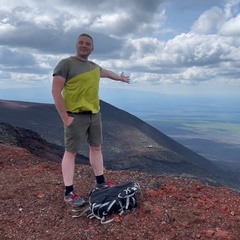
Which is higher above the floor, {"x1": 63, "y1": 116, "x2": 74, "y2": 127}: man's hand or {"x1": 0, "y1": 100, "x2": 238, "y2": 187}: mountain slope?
{"x1": 63, "y1": 116, "x2": 74, "y2": 127}: man's hand

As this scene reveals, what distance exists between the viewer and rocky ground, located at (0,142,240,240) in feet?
14.8

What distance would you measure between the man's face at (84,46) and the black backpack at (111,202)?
79.8 inches

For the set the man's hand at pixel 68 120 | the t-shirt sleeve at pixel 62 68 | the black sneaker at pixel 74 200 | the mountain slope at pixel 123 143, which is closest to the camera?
the t-shirt sleeve at pixel 62 68

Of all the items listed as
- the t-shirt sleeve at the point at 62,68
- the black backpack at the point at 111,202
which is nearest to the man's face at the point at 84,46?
the t-shirt sleeve at the point at 62,68

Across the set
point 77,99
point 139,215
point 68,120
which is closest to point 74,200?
point 139,215

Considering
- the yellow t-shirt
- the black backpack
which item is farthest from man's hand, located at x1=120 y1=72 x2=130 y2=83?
the black backpack

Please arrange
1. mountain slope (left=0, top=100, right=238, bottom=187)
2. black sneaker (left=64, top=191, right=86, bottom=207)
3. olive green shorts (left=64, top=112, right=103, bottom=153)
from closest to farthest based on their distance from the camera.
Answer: olive green shorts (left=64, top=112, right=103, bottom=153) → black sneaker (left=64, top=191, right=86, bottom=207) → mountain slope (left=0, top=100, right=238, bottom=187)

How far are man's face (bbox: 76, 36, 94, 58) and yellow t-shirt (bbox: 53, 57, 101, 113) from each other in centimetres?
12

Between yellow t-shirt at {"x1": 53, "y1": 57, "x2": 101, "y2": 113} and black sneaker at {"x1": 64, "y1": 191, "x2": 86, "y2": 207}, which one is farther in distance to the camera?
black sneaker at {"x1": 64, "y1": 191, "x2": 86, "y2": 207}

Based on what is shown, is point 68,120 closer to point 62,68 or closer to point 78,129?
point 78,129

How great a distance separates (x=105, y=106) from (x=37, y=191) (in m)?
54.4

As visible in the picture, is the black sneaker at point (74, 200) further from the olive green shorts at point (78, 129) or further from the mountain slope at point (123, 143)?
the mountain slope at point (123, 143)

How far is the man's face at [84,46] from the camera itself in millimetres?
4836

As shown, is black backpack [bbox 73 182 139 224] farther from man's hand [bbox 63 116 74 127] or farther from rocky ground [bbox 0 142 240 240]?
man's hand [bbox 63 116 74 127]
